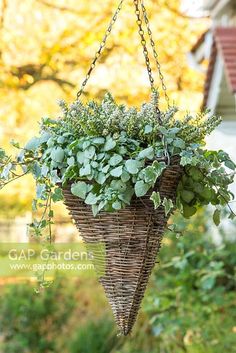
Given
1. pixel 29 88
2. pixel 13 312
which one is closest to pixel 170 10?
pixel 29 88

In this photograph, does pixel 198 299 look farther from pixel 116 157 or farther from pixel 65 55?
pixel 65 55

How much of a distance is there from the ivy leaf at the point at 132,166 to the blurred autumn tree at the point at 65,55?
5733 millimetres

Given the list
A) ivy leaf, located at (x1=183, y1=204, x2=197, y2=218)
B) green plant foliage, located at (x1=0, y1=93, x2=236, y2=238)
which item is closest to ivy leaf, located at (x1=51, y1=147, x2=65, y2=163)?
green plant foliage, located at (x1=0, y1=93, x2=236, y2=238)

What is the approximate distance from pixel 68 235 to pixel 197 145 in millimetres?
4198

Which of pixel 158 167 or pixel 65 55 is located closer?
pixel 158 167

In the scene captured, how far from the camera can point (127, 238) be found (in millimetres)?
1542

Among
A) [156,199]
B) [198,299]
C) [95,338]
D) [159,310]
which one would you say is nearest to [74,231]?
[95,338]

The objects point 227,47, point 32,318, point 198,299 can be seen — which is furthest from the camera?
point 32,318

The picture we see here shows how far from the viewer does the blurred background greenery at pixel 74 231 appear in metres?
4.02

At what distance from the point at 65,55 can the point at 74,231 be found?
227 cm

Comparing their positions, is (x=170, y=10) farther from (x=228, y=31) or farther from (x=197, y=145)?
(x=197, y=145)

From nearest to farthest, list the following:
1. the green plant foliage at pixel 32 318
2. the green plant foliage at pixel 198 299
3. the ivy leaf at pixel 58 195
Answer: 1. the ivy leaf at pixel 58 195
2. the green plant foliage at pixel 198 299
3. the green plant foliage at pixel 32 318

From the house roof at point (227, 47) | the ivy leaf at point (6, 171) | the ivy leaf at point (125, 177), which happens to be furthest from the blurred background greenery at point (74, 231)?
the ivy leaf at point (125, 177)

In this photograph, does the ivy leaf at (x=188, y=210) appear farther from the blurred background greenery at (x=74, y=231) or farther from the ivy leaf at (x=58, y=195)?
the blurred background greenery at (x=74, y=231)
